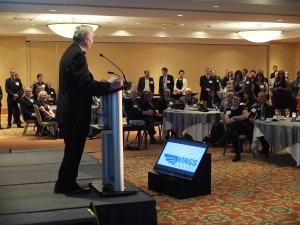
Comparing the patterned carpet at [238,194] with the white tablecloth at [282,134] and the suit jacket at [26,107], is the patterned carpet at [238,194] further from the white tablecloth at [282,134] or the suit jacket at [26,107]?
the suit jacket at [26,107]

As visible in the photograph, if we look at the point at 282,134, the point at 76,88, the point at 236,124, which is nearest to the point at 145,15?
the point at 236,124

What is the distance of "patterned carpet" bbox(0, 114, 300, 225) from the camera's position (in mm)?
5070

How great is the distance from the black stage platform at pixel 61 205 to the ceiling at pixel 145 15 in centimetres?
545

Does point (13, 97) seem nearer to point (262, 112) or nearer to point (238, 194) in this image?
point (262, 112)

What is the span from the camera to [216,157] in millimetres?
8680

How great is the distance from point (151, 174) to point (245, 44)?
16.8m

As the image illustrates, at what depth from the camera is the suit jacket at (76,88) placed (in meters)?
4.26

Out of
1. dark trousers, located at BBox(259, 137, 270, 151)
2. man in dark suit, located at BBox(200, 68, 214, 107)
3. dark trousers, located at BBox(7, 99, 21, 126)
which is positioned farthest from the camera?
man in dark suit, located at BBox(200, 68, 214, 107)

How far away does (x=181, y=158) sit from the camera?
6.07m

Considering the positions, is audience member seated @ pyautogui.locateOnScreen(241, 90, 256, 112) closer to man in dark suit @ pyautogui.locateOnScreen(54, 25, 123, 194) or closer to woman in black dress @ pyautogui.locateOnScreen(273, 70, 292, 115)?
woman in black dress @ pyautogui.locateOnScreen(273, 70, 292, 115)

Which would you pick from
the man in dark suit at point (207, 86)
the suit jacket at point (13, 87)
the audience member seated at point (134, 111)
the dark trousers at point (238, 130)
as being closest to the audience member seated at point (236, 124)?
the dark trousers at point (238, 130)

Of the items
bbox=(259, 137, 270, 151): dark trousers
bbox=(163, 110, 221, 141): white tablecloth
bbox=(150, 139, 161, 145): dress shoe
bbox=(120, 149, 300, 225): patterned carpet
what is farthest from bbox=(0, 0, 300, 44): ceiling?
bbox=(120, 149, 300, 225): patterned carpet

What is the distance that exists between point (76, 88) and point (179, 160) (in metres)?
2.15

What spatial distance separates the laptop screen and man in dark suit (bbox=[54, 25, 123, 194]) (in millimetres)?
1778
